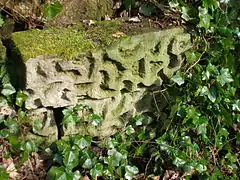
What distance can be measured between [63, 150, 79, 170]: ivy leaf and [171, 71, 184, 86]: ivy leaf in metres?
0.73

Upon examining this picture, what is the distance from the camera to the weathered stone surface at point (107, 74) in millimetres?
2326

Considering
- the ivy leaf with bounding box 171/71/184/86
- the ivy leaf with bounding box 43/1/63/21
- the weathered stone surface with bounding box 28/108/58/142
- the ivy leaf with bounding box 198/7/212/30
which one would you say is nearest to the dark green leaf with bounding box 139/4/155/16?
the ivy leaf with bounding box 198/7/212/30

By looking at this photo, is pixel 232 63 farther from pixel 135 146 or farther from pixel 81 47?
pixel 81 47

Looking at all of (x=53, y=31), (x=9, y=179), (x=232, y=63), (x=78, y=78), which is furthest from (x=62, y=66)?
(x=232, y=63)

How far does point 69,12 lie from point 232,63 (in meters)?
1.08

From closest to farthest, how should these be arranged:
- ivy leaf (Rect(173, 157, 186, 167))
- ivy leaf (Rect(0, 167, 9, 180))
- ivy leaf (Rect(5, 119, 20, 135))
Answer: ivy leaf (Rect(0, 167, 9, 180)) < ivy leaf (Rect(5, 119, 20, 135)) < ivy leaf (Rect(173, 157, 186, 167))

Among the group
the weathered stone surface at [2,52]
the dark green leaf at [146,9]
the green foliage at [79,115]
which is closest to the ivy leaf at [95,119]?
the green foliage at [79,115]

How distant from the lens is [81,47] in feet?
7.77

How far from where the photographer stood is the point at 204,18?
2641mm

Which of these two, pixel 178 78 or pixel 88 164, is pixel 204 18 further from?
pixel 88 164

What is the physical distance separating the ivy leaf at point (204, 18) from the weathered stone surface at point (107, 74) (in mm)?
122

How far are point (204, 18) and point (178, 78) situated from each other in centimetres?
39

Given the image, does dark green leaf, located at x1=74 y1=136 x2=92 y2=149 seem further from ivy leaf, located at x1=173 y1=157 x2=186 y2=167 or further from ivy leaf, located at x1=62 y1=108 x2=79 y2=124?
ivy leaf, located at x1=173 y1=157 x2=186 y2=167

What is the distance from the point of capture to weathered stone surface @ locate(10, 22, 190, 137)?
233 centimetres
